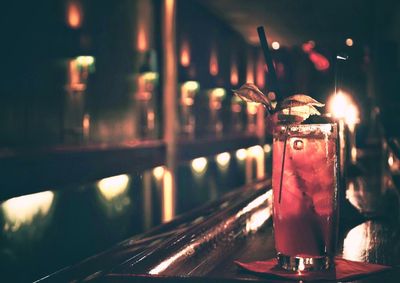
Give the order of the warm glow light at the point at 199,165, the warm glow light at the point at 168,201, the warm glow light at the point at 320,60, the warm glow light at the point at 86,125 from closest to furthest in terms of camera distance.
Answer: the warm glow light at the point at 320,60
the warm glow light at the point at 168,201
the warm glow light at the point at 86,125
the warm glow light at the point at 199,165

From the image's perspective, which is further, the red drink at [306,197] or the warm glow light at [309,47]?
the warm glow light at [309,47]

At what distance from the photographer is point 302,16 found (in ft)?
43.3

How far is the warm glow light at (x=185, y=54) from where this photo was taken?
1275cm

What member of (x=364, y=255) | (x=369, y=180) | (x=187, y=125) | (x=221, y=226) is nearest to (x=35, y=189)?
(x=369, y=180)

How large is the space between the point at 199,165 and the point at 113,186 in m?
4.73

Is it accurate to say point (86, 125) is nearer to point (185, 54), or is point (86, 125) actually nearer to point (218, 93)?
point (185, 54)

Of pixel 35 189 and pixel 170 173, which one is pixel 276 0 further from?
pixel 35 189

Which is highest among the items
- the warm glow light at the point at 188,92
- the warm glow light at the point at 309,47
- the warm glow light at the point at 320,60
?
the warm glow light at the point at 188,92

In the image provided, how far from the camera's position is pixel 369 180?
98.0 inches

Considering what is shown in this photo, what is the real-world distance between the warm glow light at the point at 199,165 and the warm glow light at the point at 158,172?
2.67 ft

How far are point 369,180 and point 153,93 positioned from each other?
400 inches

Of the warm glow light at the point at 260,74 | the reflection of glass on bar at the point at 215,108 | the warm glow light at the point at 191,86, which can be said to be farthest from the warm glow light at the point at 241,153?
the warm glow light at the point at 260,74

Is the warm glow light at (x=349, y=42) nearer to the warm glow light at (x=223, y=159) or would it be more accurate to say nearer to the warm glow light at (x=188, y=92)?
the warm glow light at (x=223, y=159)

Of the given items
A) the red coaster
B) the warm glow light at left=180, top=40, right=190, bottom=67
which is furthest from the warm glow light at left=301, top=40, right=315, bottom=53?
the warm glow light at left=180, top=40, right=190, bottom=67
